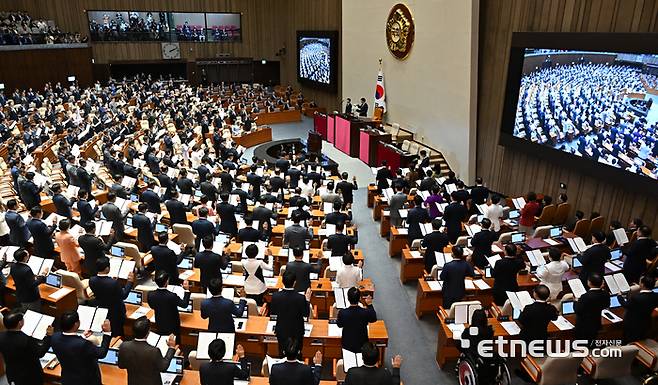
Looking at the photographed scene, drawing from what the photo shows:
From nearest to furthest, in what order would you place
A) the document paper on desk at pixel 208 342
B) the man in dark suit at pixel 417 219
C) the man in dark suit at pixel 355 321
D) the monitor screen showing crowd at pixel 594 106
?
1. the document paper on desk at pixel 208 342
2. the man in dark suit at pixel 355 321
3. the monitor screen showing crowd at pixel 594 106
4. the man in dark suit at pixel 417 219

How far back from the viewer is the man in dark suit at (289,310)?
234 inches

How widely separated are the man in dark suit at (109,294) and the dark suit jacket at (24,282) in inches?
45.0

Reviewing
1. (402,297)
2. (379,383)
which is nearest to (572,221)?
(402,297)

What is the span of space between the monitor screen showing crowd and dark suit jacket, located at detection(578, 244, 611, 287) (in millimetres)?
2147

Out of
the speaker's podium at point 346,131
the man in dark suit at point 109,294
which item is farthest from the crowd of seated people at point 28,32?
the man in dark suit at point 109,294

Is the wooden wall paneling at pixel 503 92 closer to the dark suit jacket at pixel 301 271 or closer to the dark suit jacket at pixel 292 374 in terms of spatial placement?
the dark suit jacket at pixel 301 271

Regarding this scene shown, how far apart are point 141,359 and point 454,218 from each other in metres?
6.60

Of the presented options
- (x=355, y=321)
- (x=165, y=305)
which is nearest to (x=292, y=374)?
(x=355, y=321)

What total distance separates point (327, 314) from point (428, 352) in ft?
5.44

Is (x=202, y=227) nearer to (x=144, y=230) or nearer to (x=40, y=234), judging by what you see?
(x=144, y=230)

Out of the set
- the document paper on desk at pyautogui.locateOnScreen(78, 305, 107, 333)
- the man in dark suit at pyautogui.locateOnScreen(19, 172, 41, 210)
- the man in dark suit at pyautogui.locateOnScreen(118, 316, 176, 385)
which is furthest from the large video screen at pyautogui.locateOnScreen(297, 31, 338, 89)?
the man in dark suit at pyautogui.locateOnScreen(118, 316, 176, 385)

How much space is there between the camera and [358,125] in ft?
60.1

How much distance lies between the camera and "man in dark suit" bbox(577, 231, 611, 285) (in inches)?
311

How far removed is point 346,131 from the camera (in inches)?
738
